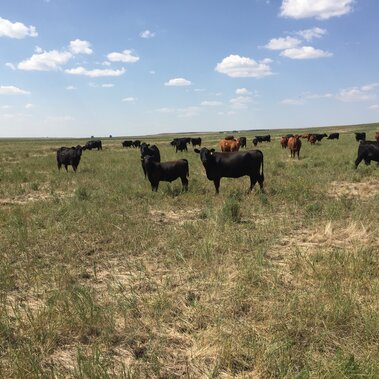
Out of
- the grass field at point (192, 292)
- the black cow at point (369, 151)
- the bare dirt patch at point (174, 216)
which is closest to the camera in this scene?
the grass field at point (192, 292)

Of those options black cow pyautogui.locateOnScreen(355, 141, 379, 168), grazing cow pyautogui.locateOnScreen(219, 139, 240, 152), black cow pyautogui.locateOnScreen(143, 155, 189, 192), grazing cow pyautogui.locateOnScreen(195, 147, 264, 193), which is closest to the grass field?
grazing cow pyautogui.locateOnScreen(195, 147, 264, 193)

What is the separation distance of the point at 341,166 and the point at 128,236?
1320cm

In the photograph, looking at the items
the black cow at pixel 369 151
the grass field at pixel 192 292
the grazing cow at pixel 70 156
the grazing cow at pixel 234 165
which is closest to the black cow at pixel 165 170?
the grazing cow at pixel 234 165

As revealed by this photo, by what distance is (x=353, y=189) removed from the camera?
40.2ft

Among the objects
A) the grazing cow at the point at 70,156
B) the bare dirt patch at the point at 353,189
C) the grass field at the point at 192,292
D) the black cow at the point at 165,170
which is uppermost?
the grazing cow at the point at 70,156

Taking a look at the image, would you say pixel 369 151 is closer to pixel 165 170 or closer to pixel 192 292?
pixel 165 170

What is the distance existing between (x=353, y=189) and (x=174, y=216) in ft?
21.4

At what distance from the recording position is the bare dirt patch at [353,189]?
36.8 ft

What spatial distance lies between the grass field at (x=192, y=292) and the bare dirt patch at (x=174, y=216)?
6 centimetres

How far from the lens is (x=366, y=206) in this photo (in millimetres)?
9125

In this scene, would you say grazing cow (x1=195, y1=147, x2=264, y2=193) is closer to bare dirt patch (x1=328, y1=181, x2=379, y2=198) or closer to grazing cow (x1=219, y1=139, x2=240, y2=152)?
bare dirt patch (x1=328, y1=181, x2=379, y2=198)

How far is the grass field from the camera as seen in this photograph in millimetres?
3400

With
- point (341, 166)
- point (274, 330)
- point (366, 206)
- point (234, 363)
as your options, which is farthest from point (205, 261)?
point (341, 166)

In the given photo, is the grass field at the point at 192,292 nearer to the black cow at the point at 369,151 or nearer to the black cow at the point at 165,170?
the black cow at the point at 165,170
